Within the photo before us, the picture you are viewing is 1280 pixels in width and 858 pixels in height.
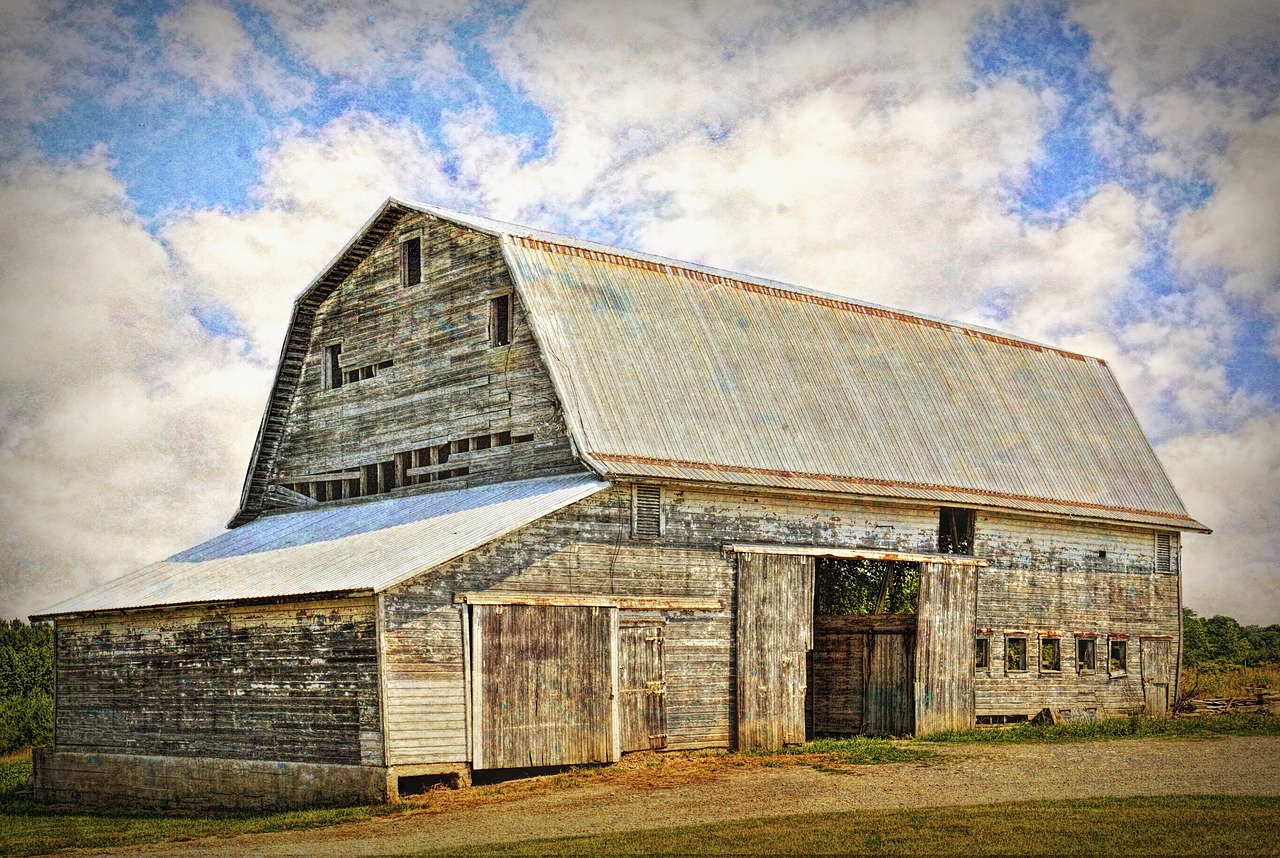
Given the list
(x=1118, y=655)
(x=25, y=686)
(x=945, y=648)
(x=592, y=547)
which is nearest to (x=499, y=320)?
(x=592, y=547)

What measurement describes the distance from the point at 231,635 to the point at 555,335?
7654mm

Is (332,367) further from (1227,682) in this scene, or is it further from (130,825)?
(1227,682)

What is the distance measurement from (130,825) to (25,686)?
33015 mm

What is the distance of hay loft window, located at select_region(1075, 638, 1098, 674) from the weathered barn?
0.07 meters

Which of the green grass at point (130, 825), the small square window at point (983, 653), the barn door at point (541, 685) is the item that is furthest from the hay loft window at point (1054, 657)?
the green grass at point (130, 825)

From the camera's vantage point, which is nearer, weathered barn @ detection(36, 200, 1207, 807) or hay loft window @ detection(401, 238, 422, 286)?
weathered barn @ detection(36, 200, 1207, 807)

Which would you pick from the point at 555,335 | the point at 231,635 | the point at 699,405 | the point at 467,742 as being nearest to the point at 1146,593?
the point at 699,405

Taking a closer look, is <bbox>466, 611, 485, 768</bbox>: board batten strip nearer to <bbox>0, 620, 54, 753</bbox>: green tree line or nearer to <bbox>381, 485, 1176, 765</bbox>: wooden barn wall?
<bbox>381, 485, 1176, 765</bbox>: wooden barn wall

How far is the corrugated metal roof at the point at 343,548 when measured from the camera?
74.3ft

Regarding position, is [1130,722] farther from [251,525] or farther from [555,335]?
[251,525]

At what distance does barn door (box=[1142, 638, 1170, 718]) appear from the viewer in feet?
112

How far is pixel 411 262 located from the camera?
2983 centimetres

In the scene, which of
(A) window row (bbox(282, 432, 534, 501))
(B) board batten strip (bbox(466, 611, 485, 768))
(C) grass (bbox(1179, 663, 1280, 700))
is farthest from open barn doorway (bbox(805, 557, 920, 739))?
(C) grass (bbox(1179, 663, 1280, 700))

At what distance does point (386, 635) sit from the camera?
2147 centimetres
